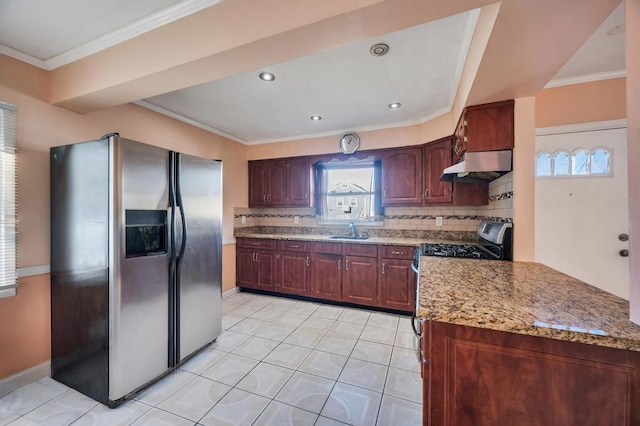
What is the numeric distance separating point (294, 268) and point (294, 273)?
2.8 inches

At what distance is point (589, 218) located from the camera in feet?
7.02

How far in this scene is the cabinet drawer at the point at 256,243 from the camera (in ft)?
12.0

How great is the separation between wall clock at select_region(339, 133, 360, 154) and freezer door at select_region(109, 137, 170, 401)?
228 cm

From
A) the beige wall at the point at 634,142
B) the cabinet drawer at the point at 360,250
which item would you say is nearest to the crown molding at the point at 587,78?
the beige wall at the point at 634,142

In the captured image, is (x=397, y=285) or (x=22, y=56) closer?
(x=22, y=56)

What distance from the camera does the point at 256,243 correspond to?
3740 mm

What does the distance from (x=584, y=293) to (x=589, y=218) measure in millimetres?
1510

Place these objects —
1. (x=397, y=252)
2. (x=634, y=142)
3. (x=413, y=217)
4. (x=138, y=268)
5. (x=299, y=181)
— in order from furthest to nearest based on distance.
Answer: (x=299, y=181), (x=413, y=217), (x=397, y=252), (x=138, y=268), (x=634, y=142)

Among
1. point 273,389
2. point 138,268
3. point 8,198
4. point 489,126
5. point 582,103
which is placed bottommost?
point 273,389

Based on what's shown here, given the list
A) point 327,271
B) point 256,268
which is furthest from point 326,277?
point 256,268

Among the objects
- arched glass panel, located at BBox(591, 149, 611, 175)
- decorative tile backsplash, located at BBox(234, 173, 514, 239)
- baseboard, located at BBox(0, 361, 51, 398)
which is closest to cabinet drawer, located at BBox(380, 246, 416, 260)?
decorative tile backsplash, located at BBox(234, 173, 514, 239)

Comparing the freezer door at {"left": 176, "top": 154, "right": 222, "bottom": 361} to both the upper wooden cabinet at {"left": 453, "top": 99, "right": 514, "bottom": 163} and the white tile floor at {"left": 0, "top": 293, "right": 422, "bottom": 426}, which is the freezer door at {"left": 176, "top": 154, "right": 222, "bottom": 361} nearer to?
the white tile floor at {"left": 0, "top": 293, "right": 422, "bottom": 426}

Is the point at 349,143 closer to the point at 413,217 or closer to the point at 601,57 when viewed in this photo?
the point at 413,217

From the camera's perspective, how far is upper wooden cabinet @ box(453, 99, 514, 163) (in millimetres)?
1883
